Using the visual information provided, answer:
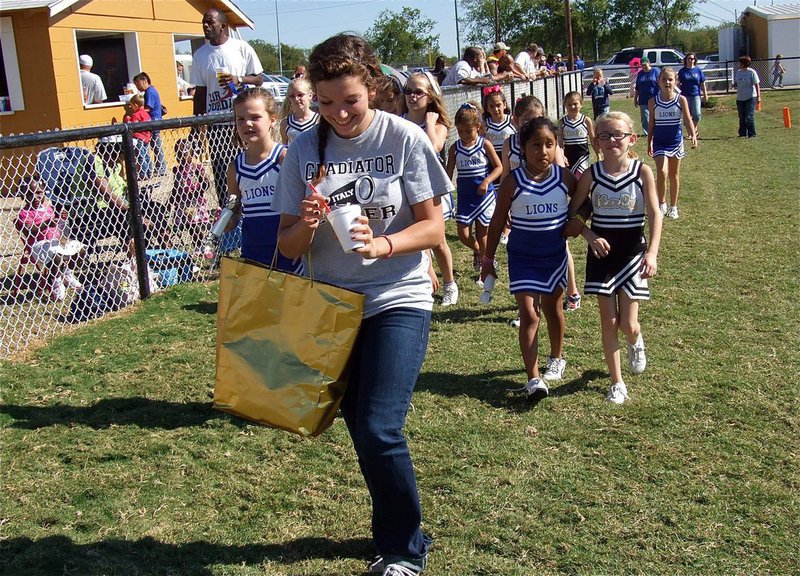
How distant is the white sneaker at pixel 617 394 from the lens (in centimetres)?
484

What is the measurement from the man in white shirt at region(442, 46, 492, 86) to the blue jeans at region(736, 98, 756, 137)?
8.22m

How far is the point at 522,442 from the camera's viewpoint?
14.4ft

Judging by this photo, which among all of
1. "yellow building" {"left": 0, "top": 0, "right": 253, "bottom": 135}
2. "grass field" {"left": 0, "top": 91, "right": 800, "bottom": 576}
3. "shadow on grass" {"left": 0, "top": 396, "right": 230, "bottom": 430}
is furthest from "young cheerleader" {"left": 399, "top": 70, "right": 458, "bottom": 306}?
"yellow building" {"left": 0, "top": 0, "right": 253, "bottom": 135}

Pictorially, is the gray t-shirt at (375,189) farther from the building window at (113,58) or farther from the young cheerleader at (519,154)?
the building window at (113,58)

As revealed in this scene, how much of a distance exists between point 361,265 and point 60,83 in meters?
14.9

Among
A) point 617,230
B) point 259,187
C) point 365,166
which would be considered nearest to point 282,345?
point 365,166

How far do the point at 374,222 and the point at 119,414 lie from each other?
8.90ft

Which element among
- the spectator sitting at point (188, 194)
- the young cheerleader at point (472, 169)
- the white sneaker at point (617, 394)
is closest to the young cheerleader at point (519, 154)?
the young cheerleader at point (472, 169)

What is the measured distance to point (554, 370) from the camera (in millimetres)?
5254

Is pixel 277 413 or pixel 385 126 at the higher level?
pixel 385 126

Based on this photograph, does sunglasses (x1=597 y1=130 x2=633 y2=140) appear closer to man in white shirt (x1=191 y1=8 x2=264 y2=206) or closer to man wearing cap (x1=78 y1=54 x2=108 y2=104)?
man in white shirt (x1=191 y1=8 x2=264 y2=206)

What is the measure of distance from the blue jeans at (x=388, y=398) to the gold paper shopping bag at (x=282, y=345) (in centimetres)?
10

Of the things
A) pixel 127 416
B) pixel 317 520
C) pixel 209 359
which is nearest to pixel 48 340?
pixel 209 359

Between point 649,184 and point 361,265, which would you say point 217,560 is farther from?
point 649,184
